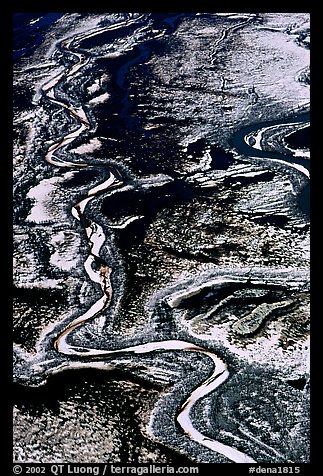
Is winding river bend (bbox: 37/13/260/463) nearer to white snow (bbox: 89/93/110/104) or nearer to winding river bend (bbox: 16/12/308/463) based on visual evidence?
winding river bend (bbox: 16/12/308/463)

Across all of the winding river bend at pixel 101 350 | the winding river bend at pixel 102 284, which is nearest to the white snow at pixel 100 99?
the winding river bend at pixel 102 284

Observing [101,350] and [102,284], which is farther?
[102,284]

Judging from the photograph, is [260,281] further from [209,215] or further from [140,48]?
[140,48]

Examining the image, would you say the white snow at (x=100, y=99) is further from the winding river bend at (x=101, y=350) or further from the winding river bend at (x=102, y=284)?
the winding river bend at (x=101, y=350)

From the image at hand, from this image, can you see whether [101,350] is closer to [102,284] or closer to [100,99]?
[102,284]

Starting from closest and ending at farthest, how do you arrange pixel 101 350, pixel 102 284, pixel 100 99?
pixel 101 350 → pixel 102 284 → pixel 100 99

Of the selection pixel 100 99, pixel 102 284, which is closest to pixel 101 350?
pixel 102 284

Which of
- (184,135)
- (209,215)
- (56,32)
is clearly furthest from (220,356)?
(56,32)

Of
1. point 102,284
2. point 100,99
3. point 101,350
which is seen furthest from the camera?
point 100,99
